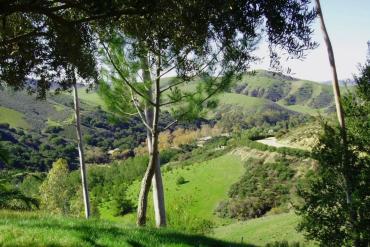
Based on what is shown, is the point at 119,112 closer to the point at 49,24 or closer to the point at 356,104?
the point at 49,24

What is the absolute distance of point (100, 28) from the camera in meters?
11.9

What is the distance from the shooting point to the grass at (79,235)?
8.96 metres

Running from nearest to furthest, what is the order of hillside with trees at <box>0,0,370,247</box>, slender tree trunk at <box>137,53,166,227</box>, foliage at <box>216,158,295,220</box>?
hillside with trees at <box>0,0,370,247</box>, slender tree trunk at <box>137,53,166,227</box>, foliage at <box>216,158,295,220</box>

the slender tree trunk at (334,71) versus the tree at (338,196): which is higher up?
the slender tree trunk at (334,71)

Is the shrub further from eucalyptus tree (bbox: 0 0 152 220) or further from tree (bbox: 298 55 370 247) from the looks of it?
eucalyptus tree (bbox: 0 0 152 220)

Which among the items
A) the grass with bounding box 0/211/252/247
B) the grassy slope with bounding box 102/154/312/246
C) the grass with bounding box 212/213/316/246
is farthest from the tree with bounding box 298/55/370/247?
the grassy slope with bounding box 102/154/312/246

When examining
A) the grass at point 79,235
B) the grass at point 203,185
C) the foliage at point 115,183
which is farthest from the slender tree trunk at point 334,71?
the foliage at point 115,183

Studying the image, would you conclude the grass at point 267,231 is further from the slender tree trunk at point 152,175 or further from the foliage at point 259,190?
the foliage at point 259,190

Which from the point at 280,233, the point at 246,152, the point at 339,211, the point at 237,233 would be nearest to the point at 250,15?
the point at 339,211

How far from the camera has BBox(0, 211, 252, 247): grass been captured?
896 cm

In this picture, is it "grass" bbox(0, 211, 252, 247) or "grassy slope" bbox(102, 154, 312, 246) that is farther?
"grassy slope" bbox(102, 154, 312, 246)

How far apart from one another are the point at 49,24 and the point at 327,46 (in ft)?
44.9

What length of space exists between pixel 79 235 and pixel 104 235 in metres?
0.67

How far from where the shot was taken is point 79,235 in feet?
31.8
